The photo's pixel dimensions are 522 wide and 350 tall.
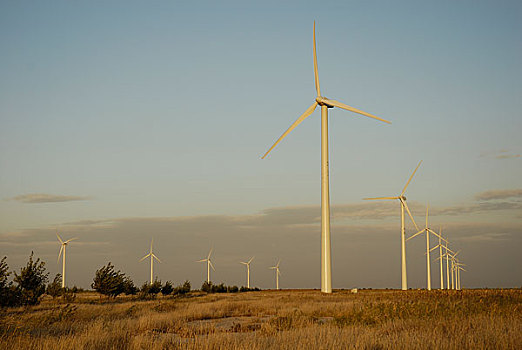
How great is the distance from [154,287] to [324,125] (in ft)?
99.9

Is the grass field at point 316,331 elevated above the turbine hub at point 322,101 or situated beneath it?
situated beneath

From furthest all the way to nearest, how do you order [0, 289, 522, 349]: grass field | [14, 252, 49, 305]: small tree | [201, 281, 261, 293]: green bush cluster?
1. [201, 281, 261, 293]: green bush cluster
2. [14, 252, 49, 305]: small tree
3. [0, 289, 522, 349]: grass field

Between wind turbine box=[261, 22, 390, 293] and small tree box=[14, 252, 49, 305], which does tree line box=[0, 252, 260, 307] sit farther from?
wind turbine box=[261, 22, 390, 293]

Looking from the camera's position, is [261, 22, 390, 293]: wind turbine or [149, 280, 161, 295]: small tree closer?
[261, 22, 390, 293]: wind turbine

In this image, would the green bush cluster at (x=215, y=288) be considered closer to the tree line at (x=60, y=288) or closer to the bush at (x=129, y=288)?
the tree line at (x=60, y=288)

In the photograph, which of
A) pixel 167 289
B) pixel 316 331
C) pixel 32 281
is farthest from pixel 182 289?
pixel 316 331

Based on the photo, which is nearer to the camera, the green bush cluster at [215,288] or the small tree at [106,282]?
the small tree at [106,282]

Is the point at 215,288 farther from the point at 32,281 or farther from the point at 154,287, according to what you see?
the point at 32,281

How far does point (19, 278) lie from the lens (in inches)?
1292

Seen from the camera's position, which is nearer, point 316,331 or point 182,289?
point 316,331

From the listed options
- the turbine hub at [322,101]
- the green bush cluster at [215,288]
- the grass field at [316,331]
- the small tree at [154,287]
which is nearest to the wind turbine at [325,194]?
the turbine hub at [322,101]

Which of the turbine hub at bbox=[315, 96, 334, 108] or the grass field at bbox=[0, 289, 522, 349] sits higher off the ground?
the turbine hub at bbox=[315, 96, 334, 108]

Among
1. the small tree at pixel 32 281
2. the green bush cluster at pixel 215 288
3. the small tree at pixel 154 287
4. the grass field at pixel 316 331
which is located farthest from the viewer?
the green bush cluster at pixel 215 288

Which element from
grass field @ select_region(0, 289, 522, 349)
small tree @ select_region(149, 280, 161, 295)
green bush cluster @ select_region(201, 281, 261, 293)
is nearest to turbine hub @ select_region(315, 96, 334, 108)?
grass field @ select_region(0, 289, 522, 349)
